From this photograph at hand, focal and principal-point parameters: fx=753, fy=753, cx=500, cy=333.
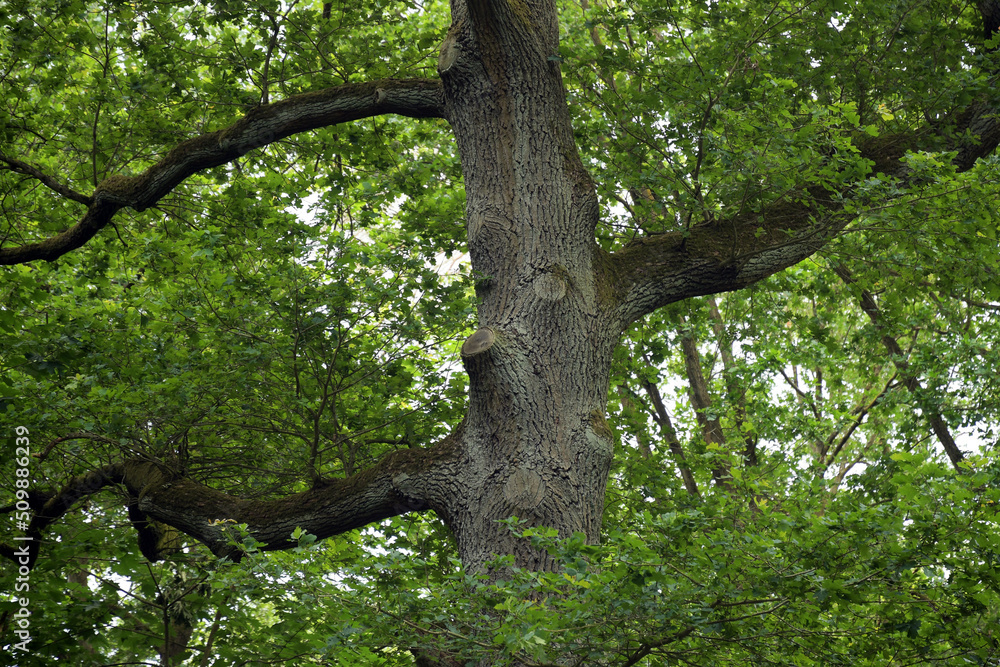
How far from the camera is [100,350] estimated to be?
17.0 feet

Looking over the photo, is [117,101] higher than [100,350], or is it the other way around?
[117,101]

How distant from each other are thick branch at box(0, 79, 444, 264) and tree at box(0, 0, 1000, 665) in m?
0.02

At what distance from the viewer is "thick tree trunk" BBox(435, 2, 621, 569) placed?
411 cm

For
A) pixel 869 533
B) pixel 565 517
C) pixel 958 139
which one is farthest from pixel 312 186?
pixel 869 533

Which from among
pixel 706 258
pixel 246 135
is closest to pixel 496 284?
pixel 706 258

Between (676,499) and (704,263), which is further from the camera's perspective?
(676,499)

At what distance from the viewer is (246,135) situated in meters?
5.53

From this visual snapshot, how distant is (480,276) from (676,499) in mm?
3102

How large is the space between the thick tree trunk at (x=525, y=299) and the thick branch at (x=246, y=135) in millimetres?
582

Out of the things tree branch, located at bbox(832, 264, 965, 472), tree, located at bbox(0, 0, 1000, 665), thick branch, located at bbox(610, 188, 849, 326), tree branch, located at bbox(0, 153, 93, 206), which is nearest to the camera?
tree, located at bbox(0, 0, 1000, 665)

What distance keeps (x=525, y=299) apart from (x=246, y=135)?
8.47ft

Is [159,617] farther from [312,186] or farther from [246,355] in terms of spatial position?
[312,186]

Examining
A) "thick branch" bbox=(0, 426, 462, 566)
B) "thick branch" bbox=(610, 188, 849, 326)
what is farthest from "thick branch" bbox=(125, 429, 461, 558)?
"thick branch" bbox=(610, 188, 849, 326)

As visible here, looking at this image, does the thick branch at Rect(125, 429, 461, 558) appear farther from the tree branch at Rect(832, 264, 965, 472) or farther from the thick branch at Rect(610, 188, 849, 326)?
the tree branch at Rect(832, 264, 965, 472)
